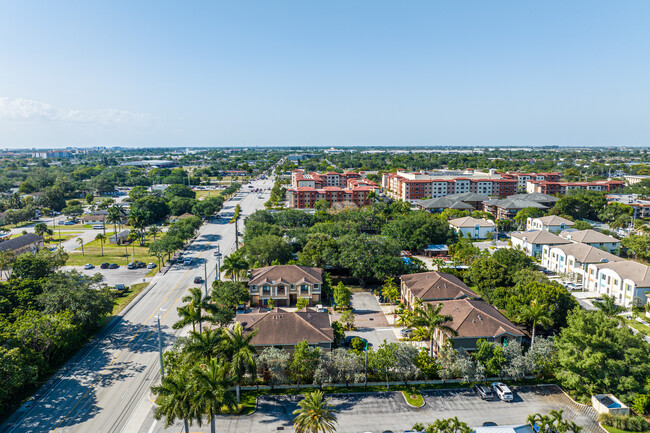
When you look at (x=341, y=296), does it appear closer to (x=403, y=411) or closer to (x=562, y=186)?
(x=403, y=411)

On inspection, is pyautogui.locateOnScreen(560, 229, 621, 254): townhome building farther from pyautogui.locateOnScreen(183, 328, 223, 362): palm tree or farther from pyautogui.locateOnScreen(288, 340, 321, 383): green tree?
pyautogui.locateOnScreen(183, 328, 223, 362): palm tree

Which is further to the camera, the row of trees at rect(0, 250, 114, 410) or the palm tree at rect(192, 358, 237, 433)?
the row of trees at rect(0, 250, 114, 410)

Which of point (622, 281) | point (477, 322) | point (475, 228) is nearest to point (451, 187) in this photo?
point (475, 228)

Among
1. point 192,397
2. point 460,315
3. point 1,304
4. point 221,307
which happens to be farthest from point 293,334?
point 1,304

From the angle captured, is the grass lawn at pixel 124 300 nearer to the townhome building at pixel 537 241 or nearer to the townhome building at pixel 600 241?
the townhome building at pixel 537 241

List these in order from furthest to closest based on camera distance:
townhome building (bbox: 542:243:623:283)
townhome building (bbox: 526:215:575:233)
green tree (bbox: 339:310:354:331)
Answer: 1. townhome building (bbox: 526:215:575:233)
2. townhome building (bbox: 542:243:623:283)
3. green tree (bbox: 339:310:354:331)

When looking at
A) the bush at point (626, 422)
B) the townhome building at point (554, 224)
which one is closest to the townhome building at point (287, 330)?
the bush at point (626, 422)

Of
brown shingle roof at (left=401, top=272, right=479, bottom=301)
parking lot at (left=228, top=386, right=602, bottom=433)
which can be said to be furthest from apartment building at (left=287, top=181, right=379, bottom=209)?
parking lot at (left=228, top=386, right=602, bottom=433)
